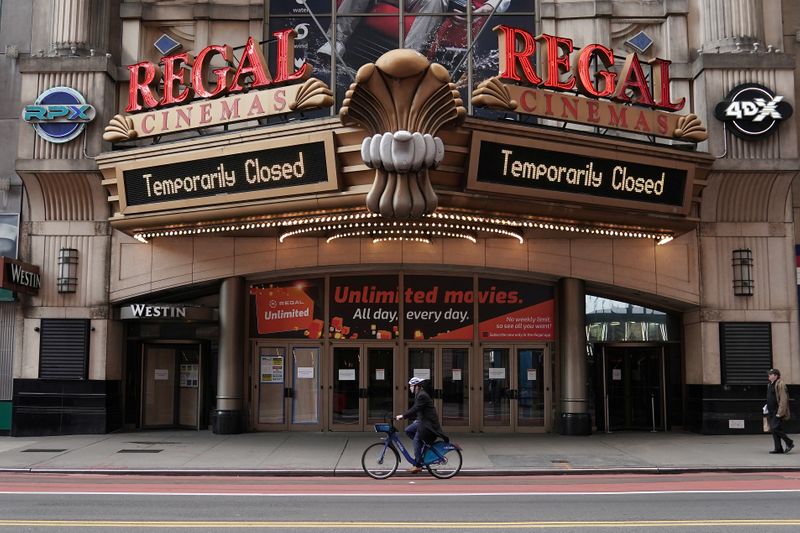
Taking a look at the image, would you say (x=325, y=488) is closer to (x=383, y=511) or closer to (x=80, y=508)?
(x=383, y=511)

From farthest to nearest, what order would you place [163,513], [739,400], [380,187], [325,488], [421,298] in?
[421,298] → [739,400] → [380,187] → [325,488] → [163,513]

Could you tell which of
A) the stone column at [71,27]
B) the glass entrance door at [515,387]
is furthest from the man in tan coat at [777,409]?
the stone column at [71,27]

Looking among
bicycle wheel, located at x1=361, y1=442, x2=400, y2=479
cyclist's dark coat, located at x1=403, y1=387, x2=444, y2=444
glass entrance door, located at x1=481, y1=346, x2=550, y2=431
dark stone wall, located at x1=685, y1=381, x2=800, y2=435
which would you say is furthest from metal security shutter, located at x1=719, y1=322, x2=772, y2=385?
bicycle wheel, located at x1=361, y1=442, x2=400, y2=479

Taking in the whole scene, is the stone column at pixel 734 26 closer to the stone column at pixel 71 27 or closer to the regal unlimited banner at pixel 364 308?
the regal unlimited banner at pixel 364 308

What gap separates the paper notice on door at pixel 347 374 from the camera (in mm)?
21828

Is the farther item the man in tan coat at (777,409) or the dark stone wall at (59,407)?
the dark stone wall at (59,407)

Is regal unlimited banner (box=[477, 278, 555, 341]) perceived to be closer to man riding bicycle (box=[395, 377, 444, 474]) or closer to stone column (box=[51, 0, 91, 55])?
man riding bicycle (box=[395, 377, 444, 474])

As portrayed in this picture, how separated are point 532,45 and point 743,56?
648 cm

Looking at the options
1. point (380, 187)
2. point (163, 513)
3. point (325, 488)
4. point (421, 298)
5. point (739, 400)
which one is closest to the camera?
point (163, 513)

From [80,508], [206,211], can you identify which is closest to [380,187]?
[206,211]

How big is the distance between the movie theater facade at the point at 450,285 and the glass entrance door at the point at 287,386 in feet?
0.17

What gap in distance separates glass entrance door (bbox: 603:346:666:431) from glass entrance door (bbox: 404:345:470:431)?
3.78 m

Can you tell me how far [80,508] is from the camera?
11.2 metres

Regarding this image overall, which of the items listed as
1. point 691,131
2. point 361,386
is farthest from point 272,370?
point 691,131
